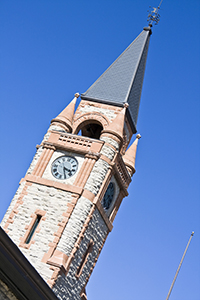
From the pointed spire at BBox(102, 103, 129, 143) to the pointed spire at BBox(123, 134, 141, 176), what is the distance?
2.58 metres

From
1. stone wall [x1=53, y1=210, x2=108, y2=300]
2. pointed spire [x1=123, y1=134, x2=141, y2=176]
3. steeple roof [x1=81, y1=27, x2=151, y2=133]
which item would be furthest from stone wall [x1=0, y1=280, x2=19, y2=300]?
steeple roof [x1=81, y1=27, x2=151, y2=133]

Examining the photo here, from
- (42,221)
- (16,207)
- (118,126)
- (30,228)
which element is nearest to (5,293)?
(30,228)

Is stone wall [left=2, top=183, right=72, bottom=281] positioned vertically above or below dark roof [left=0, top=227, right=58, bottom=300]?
above

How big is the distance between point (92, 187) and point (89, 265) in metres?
4.05

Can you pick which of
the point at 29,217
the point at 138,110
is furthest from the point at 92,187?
the point at 138,110

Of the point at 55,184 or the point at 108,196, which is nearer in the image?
the point at 55,184

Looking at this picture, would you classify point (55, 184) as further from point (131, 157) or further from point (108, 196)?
point (131, 157)

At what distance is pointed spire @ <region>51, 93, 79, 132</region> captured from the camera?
111 ft

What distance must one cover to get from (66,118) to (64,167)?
11.6ft

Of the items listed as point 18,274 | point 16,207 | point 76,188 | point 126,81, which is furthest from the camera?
point 126,81

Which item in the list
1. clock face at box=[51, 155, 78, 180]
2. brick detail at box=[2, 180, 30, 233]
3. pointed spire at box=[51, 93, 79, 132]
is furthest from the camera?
pointed spire at box=[51, 93, 79, 132]

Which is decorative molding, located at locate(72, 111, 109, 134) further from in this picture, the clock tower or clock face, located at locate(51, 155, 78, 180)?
clock face, located at locate(51, 155, 78, 180)

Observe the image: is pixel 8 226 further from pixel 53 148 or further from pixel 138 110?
pixel 138 110

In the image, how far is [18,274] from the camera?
13.9 meters
